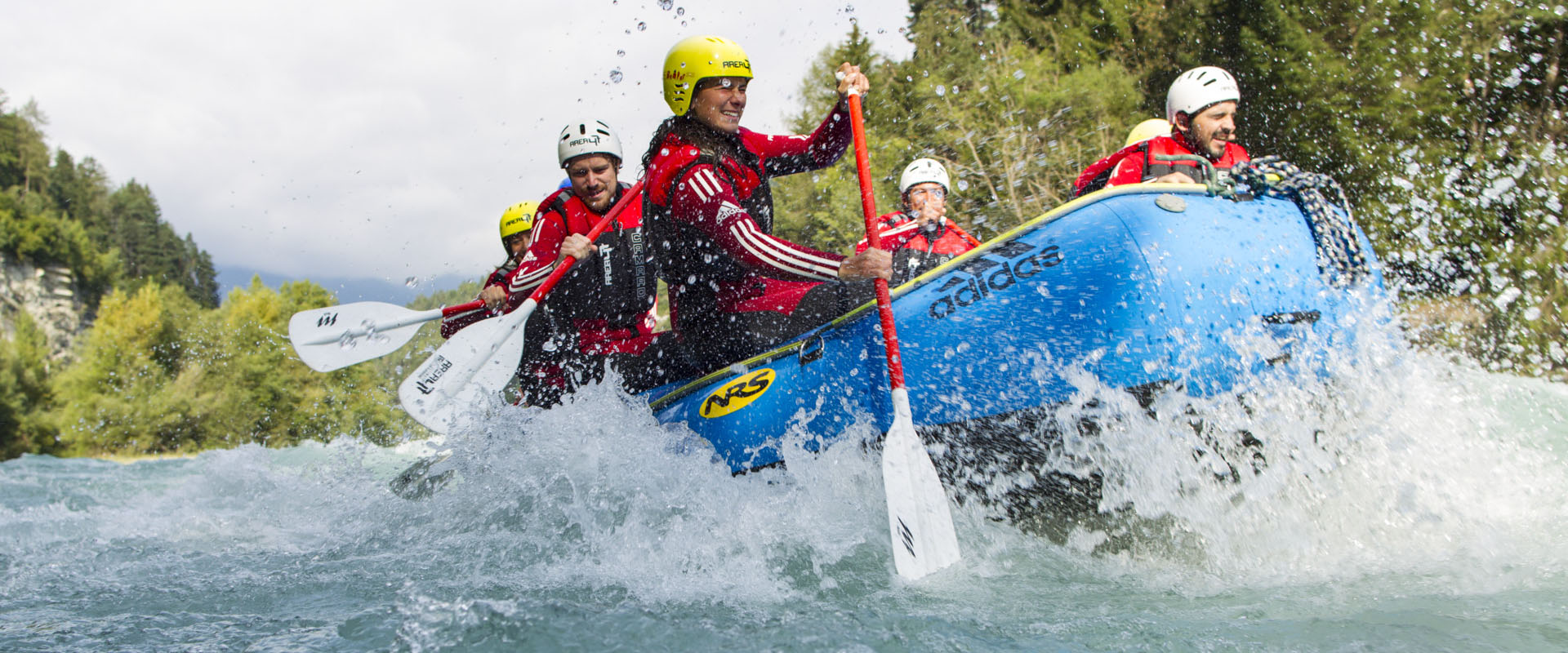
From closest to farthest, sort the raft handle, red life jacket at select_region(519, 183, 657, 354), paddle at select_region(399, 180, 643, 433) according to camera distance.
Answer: the raft handle → red life jacket at select_region(519, 183, 657, 354) → paddle at select_region(399, 180, 643, 433)

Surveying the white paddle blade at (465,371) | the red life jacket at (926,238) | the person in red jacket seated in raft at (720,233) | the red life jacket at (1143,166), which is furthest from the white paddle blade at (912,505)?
the red life jacket at (926,238)

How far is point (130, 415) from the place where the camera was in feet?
157

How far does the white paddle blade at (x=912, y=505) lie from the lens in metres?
2.71

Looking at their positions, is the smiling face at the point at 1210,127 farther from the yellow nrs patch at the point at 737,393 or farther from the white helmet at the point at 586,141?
the white helmet at the point at 586,141

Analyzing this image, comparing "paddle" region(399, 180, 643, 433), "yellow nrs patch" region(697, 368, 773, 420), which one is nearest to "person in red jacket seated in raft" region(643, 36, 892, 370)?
"yellow nrs patch" region(697, 368, 773, 420)

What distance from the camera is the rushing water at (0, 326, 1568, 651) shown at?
7.29 feet

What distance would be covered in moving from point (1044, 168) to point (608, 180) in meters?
15.0

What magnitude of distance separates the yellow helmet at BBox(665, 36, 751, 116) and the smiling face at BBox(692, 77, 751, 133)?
0.9 inches

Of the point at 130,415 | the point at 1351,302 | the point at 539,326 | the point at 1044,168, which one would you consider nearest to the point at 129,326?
the point at 130,415

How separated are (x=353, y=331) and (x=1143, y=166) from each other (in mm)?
Result: 4478

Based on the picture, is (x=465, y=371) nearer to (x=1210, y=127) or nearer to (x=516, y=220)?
(x=516, y=220)

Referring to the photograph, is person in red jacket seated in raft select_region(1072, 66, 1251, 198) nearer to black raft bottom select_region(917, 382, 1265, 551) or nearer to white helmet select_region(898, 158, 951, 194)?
black raft bottom select_region(917, 382, 1265, 551)

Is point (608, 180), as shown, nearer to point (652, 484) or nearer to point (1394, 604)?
point (652, 484)

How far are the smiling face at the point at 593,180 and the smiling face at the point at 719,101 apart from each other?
169 centimetres
